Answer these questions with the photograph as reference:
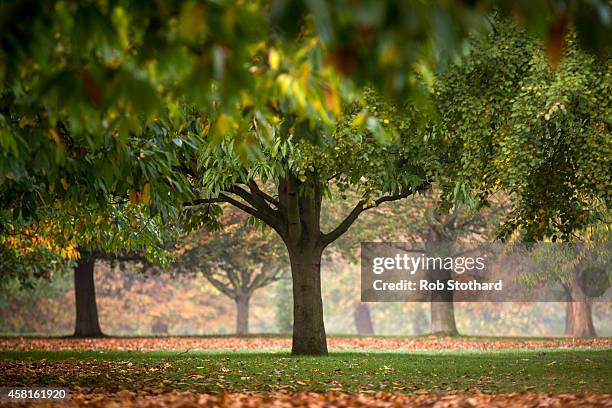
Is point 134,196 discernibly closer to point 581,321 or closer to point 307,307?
point 307,307

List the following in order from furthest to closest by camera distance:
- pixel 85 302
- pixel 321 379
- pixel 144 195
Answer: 1. pixel 85 302
2. pixel 321 379
3. pixel 144 195

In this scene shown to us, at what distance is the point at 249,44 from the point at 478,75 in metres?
9.65

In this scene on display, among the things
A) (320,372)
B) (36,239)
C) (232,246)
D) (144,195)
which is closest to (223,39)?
(144,195)

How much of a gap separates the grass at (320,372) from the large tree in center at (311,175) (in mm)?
1630

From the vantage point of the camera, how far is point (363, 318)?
62938 mm

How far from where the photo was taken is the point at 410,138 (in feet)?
53.0

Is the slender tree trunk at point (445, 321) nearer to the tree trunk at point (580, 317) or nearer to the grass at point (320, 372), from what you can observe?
the tree trunk at point (580, 317)

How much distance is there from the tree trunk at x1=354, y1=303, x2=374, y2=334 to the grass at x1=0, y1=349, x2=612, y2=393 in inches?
1611

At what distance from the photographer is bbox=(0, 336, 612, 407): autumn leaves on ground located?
412 inches

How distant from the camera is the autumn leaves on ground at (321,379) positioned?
10461mm

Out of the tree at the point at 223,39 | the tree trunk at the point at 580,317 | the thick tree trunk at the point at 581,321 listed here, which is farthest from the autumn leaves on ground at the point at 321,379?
the thick tree trunk at the point at 581,321

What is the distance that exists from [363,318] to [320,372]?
48.1 metres

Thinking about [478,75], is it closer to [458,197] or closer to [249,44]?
[458,197]

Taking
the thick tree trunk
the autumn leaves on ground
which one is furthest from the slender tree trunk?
the autumn leaves on ground
